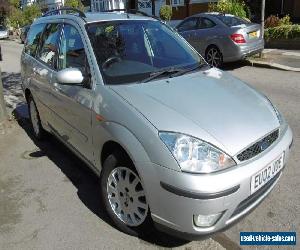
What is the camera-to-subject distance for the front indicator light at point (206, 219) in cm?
290

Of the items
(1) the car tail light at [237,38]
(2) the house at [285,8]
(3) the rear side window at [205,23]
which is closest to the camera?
(1) the car tail light at [237,38]

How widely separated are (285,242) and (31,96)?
4242 millimetres

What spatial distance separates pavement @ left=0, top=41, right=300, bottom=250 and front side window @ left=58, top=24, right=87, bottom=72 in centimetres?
134

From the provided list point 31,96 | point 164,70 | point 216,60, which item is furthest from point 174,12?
point 164,70

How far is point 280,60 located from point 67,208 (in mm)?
9796

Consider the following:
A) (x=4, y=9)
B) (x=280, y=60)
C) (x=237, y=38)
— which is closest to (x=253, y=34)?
(x=237, y=38)

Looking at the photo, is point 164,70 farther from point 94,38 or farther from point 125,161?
point 125,161

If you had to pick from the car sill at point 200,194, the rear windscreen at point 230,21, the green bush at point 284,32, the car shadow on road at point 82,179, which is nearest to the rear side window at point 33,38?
the car shadow on road at point 82,179

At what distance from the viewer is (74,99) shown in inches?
162

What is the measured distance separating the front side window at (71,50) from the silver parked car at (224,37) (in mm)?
7156

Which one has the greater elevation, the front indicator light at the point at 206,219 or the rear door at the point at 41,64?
the rear door at the point at 41,64

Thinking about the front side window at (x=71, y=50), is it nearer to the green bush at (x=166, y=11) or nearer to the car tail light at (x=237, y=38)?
the car tail light at (x=237, y=38)

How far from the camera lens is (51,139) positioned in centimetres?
628

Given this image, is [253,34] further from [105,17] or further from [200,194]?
[200,194]
